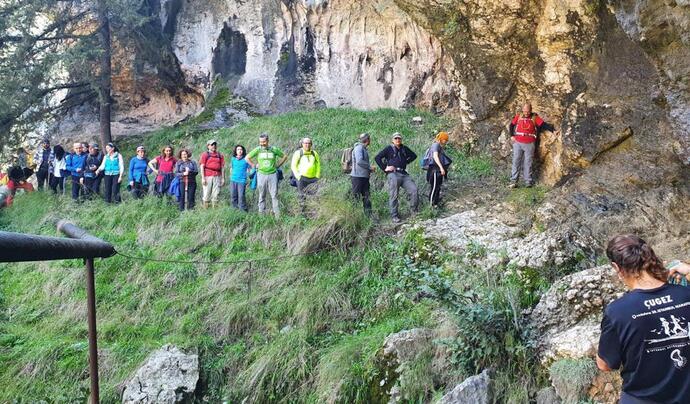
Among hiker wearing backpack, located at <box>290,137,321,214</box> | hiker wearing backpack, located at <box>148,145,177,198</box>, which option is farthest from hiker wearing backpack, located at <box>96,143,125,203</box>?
hiker wearing backpack, located at <box>290,137,321,214</box>

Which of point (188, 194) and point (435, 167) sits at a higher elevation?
point (435, 167)

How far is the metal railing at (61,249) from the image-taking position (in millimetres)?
1672

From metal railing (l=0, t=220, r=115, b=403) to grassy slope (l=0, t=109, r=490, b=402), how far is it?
163 inches

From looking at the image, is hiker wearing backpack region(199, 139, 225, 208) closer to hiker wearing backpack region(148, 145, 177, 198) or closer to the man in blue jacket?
hiker wearing backpack region(148, 145, 177, 198)

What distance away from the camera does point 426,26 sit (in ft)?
40.5

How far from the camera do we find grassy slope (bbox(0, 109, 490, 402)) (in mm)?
7277

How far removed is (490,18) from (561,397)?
8.16 metres

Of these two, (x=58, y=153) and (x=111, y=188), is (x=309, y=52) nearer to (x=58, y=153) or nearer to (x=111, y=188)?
(x=58, y=153)

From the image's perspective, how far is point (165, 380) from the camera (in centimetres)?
727

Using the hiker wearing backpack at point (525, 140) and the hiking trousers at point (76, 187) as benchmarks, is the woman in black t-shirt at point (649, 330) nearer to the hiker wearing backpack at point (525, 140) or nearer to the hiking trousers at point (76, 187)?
the hiker wearing backpack at point (525, 140)

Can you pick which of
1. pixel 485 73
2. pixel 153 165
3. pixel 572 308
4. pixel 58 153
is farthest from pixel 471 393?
pixel 58 153

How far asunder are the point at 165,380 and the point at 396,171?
16.6 feet

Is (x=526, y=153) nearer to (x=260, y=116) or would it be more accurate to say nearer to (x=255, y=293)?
(x=255, y=293)

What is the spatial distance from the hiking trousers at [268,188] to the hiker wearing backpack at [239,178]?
1.64 ft
